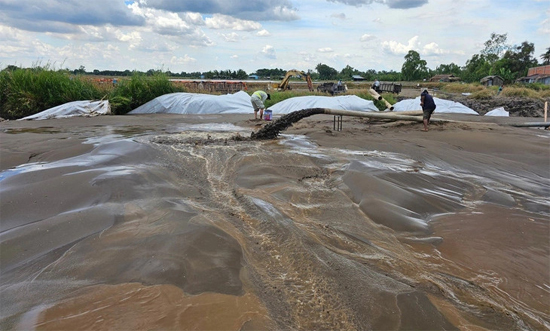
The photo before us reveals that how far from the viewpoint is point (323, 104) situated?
1544cm

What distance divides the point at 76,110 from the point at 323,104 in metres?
10.4

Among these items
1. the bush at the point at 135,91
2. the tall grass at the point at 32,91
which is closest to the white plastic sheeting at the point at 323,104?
the bush at the point at 135,91

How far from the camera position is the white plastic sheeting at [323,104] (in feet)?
50.9

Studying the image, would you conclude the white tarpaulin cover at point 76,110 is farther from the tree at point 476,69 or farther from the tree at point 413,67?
the tree at point 413,67

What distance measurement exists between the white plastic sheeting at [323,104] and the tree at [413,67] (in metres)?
58.8

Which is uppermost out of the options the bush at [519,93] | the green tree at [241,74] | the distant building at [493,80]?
the green tree at [241,74]

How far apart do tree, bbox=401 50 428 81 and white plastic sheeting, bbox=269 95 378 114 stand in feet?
193

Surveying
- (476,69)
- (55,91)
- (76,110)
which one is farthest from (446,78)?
(76,110)

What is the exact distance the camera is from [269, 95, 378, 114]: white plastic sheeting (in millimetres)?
15508

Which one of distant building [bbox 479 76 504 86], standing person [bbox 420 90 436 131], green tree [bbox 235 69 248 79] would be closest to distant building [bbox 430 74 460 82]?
distant building [bbox 479 76 504 86]

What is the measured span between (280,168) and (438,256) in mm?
3095

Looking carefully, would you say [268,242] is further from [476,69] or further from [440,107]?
[476,69]

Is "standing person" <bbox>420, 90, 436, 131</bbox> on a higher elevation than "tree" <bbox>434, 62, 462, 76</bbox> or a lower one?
lower

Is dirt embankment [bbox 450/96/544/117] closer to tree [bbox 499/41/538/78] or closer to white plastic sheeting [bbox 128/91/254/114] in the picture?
white plastic sheeting [bbox 128/91/254/114]
